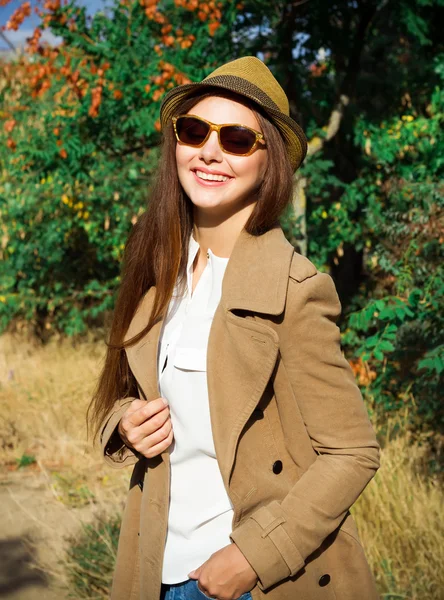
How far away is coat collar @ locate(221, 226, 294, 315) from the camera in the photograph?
4.96 ft

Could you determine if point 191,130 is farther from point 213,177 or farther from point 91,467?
point 91,467

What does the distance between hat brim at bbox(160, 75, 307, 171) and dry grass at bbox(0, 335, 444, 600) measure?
1992 mm

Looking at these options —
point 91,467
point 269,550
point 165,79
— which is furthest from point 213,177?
point 91,467

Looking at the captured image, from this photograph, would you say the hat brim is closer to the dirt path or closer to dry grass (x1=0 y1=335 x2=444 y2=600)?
dry grass (x1=0 y1=335 x2=444 y2=600)

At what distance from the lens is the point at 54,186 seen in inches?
241

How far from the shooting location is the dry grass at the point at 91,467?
10.2 ft

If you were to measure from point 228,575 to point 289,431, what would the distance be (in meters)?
0.32

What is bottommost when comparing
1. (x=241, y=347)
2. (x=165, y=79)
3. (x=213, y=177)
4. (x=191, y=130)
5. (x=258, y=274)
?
(x=241, y=347)

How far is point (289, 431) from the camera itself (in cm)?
154

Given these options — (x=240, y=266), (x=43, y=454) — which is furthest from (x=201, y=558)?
(x=43, y=454)

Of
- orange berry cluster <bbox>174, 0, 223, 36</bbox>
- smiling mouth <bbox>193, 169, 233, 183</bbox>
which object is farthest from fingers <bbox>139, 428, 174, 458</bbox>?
orange berry cluster <bbox>174, 0, 223, 36</bbox>

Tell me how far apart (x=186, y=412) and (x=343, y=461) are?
37cm

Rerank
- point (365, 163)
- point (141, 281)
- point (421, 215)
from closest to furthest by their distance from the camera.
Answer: point (141, 281), point (421, 215), point (365, 163)

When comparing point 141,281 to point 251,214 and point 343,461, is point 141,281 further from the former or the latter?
point 343,461
